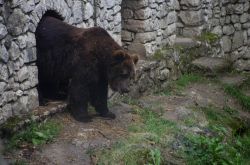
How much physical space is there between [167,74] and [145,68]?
87 cm

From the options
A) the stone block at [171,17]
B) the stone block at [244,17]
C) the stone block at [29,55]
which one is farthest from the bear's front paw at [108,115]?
the stone block at [244,17]

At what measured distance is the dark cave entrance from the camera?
6969 millimetres

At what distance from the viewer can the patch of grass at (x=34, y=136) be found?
591cm

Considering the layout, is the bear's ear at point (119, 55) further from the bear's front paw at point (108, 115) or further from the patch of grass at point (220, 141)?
the patch of grass at point (220, 141)

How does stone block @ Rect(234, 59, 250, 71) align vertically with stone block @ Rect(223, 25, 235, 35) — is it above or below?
below

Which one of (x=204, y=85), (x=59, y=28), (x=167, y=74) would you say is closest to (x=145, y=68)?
(x=167, y=74)

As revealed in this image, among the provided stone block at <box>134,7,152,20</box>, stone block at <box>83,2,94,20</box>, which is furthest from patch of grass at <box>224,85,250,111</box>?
stone block at <box>83,2,94,20</box>

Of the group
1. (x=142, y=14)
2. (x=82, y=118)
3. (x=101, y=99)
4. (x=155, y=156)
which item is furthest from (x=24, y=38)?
(x=142, y=14)

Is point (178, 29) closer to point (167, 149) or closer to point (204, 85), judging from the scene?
point (204, 85)

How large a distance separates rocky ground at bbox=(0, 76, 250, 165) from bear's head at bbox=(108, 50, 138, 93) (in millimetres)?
584

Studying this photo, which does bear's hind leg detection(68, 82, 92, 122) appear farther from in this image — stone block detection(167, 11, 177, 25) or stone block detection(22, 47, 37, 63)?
stone block detection(167, 11, 177, 25)

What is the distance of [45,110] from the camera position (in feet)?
22.1

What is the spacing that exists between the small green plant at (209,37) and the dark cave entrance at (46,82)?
16.1 feet

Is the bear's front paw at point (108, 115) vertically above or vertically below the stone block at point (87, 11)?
below
